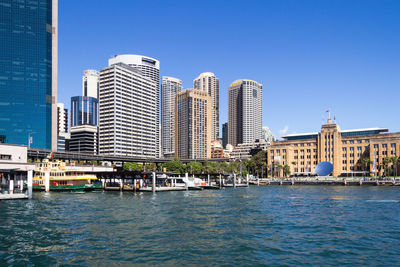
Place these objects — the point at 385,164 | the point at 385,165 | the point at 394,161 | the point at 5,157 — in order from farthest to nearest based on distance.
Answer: the point at 385,165 → the point at 385,164 → the point at 394,161 → the point at 5,157

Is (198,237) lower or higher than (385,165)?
lower

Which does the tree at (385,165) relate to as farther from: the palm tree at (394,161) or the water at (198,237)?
the water at (198,237)

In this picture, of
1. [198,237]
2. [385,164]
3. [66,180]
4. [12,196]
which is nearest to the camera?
[198,237]

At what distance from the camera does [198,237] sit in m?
39.1

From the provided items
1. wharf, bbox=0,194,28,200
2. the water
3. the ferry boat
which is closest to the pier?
the ferry boat

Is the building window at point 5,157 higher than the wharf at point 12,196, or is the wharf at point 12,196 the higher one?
the building window at point 5,157

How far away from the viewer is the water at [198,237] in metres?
30.7

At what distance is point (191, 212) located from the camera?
59500 millimetres

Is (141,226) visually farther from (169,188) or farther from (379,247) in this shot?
(169,188)

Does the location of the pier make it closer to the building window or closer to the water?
the water

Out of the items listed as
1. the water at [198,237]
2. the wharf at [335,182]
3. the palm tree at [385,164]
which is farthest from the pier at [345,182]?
the water at [198,237]

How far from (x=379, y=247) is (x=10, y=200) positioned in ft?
239

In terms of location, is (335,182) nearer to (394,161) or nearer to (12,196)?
(394,161)

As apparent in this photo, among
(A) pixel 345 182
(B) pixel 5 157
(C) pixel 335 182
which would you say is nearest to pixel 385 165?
(C) pixel 335 182
